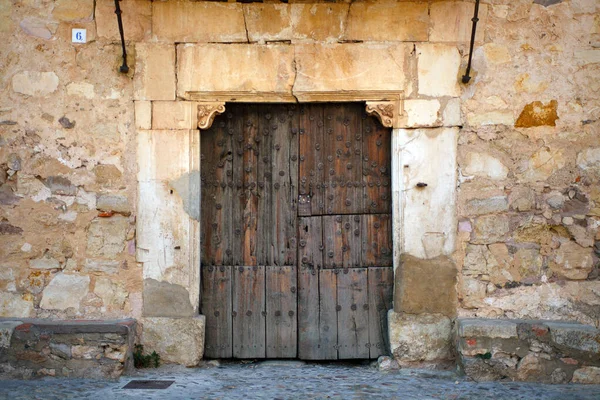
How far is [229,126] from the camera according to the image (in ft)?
18.0

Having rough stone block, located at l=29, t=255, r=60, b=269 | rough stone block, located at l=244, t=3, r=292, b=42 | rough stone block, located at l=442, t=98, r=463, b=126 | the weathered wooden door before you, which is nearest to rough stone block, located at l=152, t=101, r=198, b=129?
the weathered wooden door

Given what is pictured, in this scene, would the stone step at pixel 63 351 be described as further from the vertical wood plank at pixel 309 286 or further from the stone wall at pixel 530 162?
the stone wall at pixel 530 162

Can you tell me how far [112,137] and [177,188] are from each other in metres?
0.61

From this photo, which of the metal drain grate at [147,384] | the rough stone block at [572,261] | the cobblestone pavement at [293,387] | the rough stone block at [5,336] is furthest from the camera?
the rough stone block at [572,261]

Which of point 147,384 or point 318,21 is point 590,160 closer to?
point 318,21

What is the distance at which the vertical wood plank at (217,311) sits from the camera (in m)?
5.44

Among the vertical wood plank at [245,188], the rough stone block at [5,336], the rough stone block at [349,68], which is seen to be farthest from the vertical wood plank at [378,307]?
the rough stone block at [5,336]

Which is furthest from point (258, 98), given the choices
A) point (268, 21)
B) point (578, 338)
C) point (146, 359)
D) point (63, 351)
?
point (578, 338)

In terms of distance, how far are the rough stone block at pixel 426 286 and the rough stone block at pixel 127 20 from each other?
8.31ft

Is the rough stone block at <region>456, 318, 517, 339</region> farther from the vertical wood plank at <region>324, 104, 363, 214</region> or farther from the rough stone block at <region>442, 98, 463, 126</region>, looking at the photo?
the rough stone block at <region>442, 98, 463, 126</region>

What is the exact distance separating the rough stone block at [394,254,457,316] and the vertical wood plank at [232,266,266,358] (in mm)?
1040

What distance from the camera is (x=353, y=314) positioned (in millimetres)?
5438

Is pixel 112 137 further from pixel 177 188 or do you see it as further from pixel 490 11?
pixel 490 11

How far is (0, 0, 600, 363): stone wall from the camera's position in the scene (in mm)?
5207
